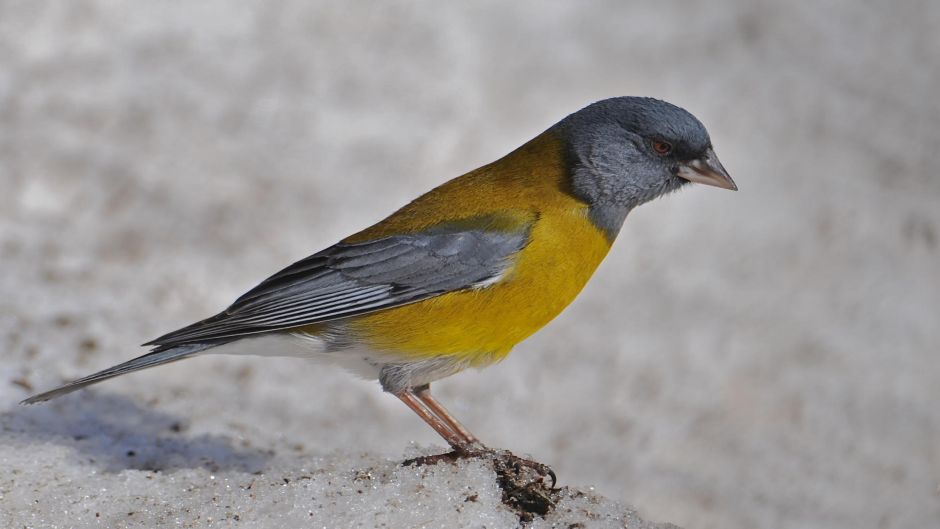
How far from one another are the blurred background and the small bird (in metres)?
1.08

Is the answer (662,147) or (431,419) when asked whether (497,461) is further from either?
(662,147)

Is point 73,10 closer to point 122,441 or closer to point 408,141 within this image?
point 408,141

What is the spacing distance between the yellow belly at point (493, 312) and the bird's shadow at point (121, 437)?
104 centimetres

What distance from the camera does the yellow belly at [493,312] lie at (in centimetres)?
463

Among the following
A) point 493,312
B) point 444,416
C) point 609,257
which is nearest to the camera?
point 493,312

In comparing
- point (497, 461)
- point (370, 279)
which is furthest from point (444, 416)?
point (370, 279)

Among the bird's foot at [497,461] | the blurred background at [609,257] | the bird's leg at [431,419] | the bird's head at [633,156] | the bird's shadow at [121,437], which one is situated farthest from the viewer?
the blurred background at [609,257]

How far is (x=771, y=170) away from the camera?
8.59 metres

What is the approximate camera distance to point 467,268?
4.68 meters

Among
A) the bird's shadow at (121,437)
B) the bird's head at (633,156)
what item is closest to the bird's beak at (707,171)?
the bird's head at (633,156)

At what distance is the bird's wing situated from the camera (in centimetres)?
471

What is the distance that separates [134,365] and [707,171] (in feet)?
8.60

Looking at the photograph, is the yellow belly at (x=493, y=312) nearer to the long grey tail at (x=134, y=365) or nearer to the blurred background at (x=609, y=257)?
the long grey tail at (x=134, y=365)

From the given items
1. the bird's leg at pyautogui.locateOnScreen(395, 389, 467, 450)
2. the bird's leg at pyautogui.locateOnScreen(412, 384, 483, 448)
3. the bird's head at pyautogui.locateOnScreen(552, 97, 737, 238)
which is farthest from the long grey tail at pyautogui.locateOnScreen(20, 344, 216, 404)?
the bird's head at pyautogui.locateOnScreen(552, 97, 737, 238)
